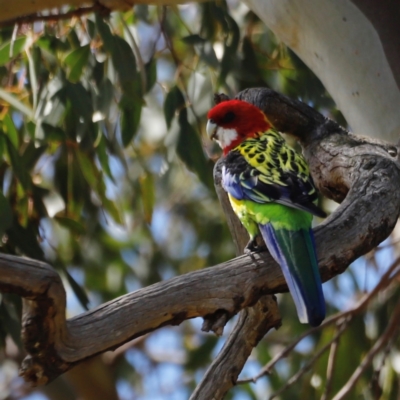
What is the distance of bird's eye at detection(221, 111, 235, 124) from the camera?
239 cm

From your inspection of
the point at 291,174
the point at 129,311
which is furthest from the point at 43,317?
the point at 291,174

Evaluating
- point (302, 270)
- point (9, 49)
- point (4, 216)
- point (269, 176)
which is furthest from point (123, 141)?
point (302, 270)

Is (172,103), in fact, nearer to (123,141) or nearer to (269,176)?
(123,141)

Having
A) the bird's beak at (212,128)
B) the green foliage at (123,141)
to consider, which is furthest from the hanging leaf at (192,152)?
the bird's beak at (212,128)

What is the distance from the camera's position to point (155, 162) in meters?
4.14

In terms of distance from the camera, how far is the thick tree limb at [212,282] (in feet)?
4.31

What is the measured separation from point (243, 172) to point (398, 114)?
533mm

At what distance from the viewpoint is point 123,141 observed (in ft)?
9.63

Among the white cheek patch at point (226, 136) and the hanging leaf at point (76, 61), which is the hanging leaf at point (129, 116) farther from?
the white cheek patch at point (226, 136)

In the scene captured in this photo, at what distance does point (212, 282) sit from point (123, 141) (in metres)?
1.45

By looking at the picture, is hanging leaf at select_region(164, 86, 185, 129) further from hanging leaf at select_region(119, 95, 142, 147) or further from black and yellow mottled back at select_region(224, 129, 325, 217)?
black and yellow mottled back at select_region(224, 129, 325, 217)

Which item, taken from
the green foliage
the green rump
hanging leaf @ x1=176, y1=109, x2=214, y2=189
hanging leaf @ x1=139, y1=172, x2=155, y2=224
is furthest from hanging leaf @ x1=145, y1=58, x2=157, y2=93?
the green rump

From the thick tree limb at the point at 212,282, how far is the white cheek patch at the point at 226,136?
316 mm

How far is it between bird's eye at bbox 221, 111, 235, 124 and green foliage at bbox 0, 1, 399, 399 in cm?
44
